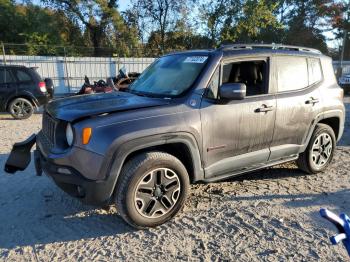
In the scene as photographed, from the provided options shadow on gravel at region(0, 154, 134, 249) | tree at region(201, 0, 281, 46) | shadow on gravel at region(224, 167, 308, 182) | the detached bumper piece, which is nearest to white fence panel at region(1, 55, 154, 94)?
tree at region(201, 0, 281, 46)

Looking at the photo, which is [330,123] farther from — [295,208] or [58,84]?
Result: [58,84]

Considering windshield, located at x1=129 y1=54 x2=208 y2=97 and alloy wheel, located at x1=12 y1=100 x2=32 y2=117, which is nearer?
windshield, located at x1=129 y1=54 x2=208 y2=97

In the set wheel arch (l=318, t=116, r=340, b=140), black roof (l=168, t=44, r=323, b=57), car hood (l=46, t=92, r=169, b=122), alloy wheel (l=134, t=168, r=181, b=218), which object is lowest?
alloy wheel (l=134, t=168, r=181, b=218)

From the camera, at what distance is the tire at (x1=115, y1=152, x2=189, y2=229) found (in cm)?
360

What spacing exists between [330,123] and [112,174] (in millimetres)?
3844

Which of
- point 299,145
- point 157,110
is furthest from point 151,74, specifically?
point 299,145

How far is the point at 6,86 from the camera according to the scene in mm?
10742

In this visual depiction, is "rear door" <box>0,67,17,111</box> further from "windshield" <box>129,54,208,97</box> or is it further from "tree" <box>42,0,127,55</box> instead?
"tree" <box>42,0,127,55</box>

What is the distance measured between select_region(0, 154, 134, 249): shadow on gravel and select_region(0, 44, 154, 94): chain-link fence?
14.9 metres

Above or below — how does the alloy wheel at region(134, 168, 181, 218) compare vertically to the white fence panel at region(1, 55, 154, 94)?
below

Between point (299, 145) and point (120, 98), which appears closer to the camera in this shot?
point (120, 98)

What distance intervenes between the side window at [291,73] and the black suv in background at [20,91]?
824 centimetres

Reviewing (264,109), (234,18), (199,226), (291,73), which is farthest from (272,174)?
(234,18)

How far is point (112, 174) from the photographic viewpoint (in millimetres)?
3494
